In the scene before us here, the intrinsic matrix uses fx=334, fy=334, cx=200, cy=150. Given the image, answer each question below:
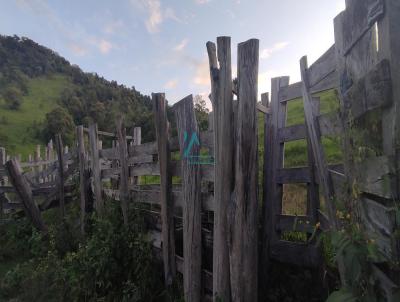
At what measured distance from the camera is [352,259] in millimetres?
1477

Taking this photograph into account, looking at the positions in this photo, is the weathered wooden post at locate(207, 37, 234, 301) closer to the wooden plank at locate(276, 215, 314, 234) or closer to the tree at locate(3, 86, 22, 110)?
the wooden plank at locate(276, 215, 314, 234)

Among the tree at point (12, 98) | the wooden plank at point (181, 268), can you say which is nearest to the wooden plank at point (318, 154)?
the wooden plank at point (181, 268)

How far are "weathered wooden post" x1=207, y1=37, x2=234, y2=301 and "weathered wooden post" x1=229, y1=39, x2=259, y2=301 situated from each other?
0.43ft

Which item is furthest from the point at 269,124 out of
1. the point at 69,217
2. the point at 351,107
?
the point at 69,217

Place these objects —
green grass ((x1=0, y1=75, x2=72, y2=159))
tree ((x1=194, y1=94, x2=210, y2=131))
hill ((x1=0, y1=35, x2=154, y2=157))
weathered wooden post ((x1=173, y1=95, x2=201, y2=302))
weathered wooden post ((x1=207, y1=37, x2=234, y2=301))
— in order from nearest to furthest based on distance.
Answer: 1. weathered wooden post ((x1=207, y1=37, x2=234, y2=301))
2. weathered wooden post ((x1=173, y1=95, x2=201, y2=302))
3. tree ((x1=194, y1=94, x2=210, y2=131))
4. green grass ((x1=0, y1=75, x2=72, y2=159))
5. hill ((x1=0, y1=35, x2=154, y2=157))

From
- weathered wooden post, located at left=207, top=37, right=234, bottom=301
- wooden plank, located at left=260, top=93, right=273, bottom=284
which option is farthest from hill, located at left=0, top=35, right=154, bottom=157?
weathered wooden post, located at left=207, top=37, right=234, bottom=301

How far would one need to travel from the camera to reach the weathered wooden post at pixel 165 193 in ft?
13.9

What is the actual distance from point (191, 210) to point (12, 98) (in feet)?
236

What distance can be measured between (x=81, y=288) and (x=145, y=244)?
3.49 ft

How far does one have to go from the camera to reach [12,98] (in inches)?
2549

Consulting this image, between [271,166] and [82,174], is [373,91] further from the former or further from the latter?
[82,174]

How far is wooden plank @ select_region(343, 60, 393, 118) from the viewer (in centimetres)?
139

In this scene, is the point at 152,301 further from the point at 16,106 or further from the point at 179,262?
the point at 16,106

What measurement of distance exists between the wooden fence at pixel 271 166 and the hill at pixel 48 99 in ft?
77.3
